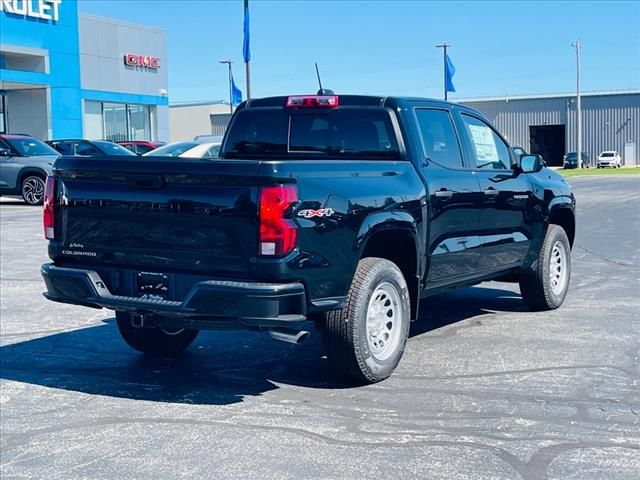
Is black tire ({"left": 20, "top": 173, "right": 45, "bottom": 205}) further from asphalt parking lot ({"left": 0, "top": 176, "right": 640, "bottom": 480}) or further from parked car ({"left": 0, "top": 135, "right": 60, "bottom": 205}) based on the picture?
asphalt parking lot ({"left": 0, "top": 176, "right": 640, "bottom": 480})

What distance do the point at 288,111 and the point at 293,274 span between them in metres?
2.43

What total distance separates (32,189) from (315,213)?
713 inches

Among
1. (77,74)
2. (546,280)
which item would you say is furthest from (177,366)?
(77,74)

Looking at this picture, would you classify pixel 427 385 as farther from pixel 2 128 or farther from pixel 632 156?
pixel 632 156

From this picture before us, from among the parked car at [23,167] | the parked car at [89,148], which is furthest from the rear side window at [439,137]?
the parked car at [89,148]

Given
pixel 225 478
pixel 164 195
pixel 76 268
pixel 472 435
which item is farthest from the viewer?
pixel 76 268

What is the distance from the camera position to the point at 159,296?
5.80 metres

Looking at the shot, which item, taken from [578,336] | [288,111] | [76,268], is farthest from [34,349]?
[578,336]

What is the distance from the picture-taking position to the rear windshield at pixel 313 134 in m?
7.02

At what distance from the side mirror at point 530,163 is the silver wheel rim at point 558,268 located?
2.79 ft

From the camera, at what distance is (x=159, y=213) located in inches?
226

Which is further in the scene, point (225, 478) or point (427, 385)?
point (427, 385)

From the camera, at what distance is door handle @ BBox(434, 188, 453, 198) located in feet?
22.5

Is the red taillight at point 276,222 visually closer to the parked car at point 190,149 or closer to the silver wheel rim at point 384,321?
the silver wheel rim at point 384,321
